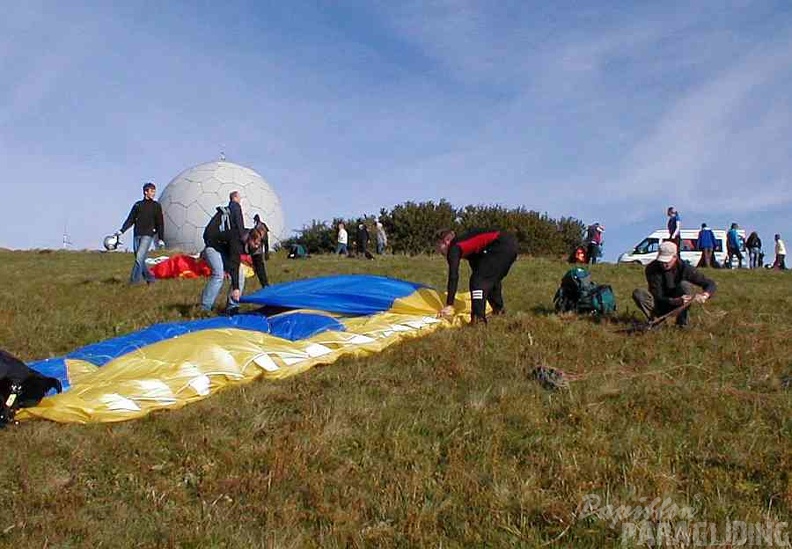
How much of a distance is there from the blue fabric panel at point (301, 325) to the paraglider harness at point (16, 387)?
228 cm

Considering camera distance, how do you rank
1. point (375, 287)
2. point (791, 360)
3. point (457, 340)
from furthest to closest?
point (375, 287) < point (457, 340) < point (791, 360)

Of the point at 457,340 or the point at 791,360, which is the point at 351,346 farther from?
the point at 791,360

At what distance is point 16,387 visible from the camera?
4832 millimetres

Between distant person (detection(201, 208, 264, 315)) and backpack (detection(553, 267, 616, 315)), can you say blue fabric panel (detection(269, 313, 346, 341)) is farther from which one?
backpack (detection(553, 267, 616, 315))

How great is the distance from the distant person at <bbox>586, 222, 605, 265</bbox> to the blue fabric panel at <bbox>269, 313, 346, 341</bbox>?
14288mm

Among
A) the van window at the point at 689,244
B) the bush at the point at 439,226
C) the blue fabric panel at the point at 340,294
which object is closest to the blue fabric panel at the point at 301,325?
the blue fabric panel at the point at 340,294

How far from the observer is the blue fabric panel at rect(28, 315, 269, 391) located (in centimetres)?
595

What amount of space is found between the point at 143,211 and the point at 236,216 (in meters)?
2.75

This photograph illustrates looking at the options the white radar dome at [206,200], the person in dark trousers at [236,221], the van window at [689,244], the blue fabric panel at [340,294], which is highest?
the white radar dome at [206,200]

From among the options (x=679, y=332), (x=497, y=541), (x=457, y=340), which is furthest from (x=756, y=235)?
(x=497, y=541)

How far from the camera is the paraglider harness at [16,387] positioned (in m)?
4.80

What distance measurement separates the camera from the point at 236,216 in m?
9.55

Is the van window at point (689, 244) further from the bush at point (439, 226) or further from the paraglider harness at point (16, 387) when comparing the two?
the paraglider harness at point (16, 387)

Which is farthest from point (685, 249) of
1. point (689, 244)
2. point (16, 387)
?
point (16, 387)
